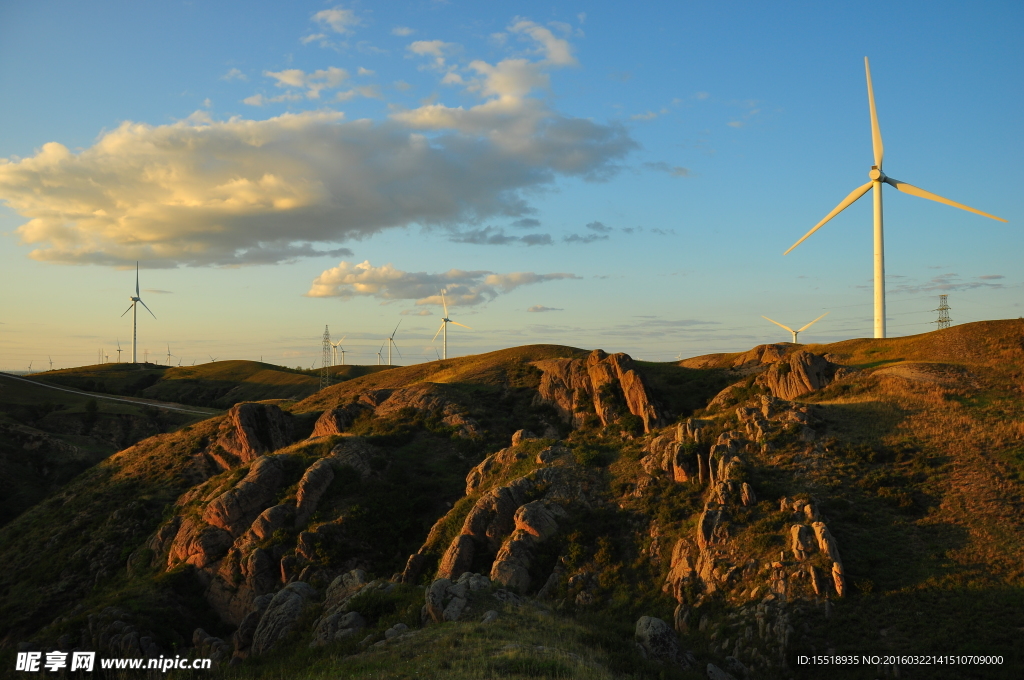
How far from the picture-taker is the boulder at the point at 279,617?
40.6m

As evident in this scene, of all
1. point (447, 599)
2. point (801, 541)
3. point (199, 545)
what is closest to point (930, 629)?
point (801, 541)

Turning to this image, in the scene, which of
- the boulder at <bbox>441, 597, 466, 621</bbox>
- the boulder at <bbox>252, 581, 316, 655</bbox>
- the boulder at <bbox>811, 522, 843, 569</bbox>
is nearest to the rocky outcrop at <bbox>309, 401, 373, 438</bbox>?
the boulder at <bbox>252, 581, 316, 655</bbox>

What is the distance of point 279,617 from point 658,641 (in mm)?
26569

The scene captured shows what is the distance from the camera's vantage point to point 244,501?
66.4 metres

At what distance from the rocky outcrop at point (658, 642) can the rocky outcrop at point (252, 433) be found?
70.2 m

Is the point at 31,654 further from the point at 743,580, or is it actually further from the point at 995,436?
the point at 995,436

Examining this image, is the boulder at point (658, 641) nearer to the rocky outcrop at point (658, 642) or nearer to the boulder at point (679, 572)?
the rocky outcrop at point (658, 642)

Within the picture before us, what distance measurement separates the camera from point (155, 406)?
587ft

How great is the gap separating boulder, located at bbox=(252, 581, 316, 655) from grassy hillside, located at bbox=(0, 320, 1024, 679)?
2.80 feet

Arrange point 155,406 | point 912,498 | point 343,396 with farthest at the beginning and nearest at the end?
point 155,406 → point 343,396 → point 912,498

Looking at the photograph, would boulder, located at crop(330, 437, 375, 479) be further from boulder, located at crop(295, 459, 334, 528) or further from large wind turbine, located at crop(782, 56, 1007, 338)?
large wind turbine, located at crop(782, 56, 1007, 338)

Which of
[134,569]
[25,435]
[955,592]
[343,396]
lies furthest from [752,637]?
[25,435]

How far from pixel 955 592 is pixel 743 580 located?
469 inches

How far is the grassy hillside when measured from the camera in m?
32.7
